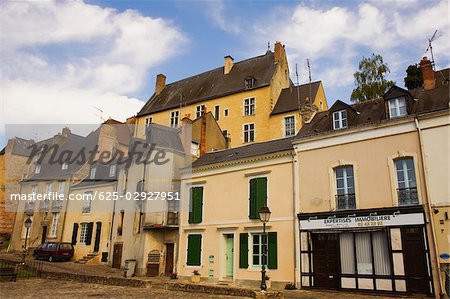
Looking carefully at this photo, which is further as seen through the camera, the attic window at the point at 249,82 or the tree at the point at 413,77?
the attic window at the point at 249,82

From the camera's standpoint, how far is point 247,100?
3284 cm

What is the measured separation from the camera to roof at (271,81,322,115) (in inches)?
1201

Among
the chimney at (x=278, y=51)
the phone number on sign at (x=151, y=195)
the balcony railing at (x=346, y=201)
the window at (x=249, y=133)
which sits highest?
the chimney at (x=278, y=51)

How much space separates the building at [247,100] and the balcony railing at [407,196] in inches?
614

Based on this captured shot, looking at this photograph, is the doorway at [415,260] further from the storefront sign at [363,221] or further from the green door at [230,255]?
the green door at [230,255]

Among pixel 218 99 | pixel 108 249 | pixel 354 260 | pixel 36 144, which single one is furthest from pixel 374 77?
pixel 36 144

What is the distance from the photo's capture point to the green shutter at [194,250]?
19062 mm

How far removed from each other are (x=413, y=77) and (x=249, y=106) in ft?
44.2

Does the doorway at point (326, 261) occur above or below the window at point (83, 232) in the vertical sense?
below

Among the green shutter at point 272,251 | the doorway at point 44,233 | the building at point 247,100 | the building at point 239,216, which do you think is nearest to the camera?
the green shutter at point 272,251

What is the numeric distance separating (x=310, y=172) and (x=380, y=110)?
4.03 meters

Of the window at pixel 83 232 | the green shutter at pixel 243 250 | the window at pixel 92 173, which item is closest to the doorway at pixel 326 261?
the green shutter at pixel 243 250

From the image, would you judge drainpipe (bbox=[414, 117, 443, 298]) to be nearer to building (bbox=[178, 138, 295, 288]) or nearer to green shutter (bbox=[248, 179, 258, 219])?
building (bbox=[178, 138, 295, 288])

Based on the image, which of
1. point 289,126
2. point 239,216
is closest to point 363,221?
point 239,216
